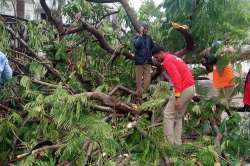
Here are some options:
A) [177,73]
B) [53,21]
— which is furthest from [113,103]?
[53,21]

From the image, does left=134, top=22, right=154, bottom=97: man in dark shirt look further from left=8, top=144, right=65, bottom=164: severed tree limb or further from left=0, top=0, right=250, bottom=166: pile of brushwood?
left=8, top=144, right=65, bottom=164: severed tree limb

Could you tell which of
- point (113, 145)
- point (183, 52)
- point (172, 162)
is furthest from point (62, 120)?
point (183, 52)

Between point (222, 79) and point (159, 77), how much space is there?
40.4 inches

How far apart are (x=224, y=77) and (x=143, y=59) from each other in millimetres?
1209

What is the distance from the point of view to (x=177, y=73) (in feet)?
16.9

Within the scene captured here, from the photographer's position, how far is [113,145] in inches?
179

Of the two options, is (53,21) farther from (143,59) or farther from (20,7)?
(20,7)

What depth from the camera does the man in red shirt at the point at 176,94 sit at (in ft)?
16.9

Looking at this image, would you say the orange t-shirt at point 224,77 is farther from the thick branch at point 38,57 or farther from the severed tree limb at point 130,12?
the thick branch at point 38,57

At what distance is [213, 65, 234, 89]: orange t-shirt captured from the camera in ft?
20.6

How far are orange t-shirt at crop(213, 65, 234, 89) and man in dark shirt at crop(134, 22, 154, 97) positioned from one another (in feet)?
3.24

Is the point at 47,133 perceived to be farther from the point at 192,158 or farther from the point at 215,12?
the point at 215,12

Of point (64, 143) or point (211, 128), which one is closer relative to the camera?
point (64, 143)

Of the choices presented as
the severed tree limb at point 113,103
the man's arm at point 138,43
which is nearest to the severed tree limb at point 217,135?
the severed tree limb at point 113,103
